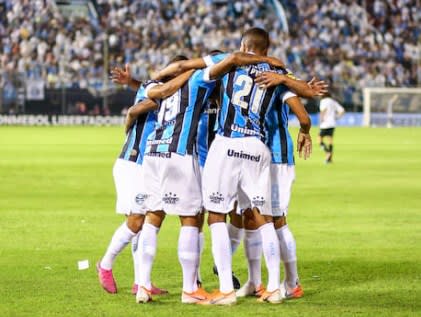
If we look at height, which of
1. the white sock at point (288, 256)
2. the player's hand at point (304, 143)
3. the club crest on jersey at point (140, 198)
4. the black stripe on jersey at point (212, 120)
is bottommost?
the white sock at point (288, 256)

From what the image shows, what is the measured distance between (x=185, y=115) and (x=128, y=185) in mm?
1292

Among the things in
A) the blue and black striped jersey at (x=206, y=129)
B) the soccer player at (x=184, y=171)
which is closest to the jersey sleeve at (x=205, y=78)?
the soccer player at (x=184, y=171)

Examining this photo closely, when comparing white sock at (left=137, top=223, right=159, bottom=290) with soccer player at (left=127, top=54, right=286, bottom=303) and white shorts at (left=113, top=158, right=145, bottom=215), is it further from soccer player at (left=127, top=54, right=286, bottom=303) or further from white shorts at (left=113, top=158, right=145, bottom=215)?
white shorts at (left=113, top=158, right=145, bottom=215)

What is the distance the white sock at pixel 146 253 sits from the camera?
973 cm

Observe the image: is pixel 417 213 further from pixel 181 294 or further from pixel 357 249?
pixel 181 294

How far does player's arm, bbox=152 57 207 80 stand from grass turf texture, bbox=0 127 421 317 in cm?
204

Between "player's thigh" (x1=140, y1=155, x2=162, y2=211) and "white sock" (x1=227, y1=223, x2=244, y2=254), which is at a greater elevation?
"player's thigh" (x1=140, y1=155, x2=162, y2=211)

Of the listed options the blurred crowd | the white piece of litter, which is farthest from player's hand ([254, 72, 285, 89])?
the blurred crowd

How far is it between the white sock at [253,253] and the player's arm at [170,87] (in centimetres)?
150

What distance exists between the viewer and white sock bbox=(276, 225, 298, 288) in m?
10.1

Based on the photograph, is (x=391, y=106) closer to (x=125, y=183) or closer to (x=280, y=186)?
(x=125, y=183)

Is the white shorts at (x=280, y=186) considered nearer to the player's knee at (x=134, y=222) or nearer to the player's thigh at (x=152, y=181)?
the player's thigh at (x=152, y=181)

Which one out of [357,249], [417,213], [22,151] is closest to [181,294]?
[357,249]

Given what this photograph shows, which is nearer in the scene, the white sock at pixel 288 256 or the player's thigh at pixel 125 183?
the white sock at pixel 288 256
